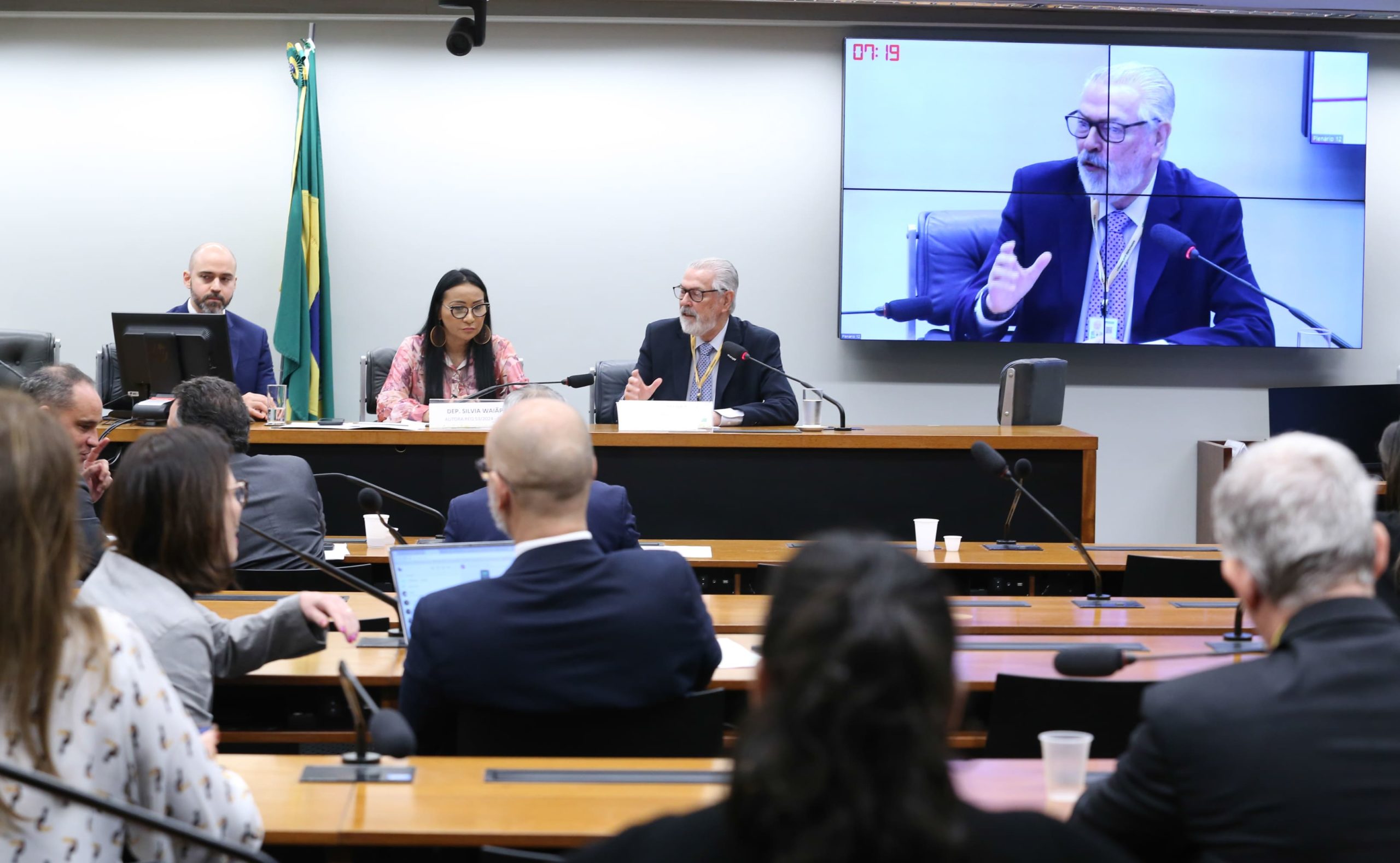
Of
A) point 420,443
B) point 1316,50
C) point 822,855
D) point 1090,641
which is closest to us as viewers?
point 822,855

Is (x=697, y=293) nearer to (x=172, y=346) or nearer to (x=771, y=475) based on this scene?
(x=771, y=475)

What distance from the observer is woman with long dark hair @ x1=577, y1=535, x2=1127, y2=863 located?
2.54ft

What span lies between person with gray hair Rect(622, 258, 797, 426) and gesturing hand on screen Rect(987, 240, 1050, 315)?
Result: 157 cm

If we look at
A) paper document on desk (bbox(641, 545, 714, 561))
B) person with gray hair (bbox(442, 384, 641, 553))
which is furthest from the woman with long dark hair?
paper document on desk (bbox(641, 545, 714, 561))

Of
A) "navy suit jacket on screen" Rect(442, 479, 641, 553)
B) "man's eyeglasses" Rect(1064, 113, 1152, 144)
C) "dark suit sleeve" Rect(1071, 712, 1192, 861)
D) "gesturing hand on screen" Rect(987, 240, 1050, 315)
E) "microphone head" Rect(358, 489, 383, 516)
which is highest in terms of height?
"man's eyeglasses" Rect(1064, 113, 1152, 144)

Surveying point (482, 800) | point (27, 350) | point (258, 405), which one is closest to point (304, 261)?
point (27, 350)

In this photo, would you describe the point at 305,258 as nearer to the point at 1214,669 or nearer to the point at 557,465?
the point at 557,465

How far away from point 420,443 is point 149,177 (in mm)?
3298

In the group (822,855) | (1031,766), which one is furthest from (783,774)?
(1031,766)

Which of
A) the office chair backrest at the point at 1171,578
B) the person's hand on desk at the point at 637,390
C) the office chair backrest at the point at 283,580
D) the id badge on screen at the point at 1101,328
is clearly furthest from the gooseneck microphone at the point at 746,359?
the office chair backrest at the point at 283,580

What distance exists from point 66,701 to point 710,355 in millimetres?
4486

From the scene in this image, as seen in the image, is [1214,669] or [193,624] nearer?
[1214,669]

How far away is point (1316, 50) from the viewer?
6.70 metres

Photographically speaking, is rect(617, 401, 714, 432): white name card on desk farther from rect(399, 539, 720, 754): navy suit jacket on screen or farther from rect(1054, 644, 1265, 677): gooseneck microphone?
rect(1054, 644, 1265, 677): gooseneck microphone
